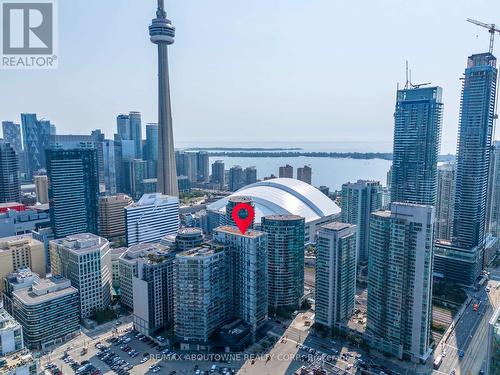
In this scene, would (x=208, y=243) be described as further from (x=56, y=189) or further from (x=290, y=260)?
(x=56, y=189)

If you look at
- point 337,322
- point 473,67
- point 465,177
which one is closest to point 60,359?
point 337,322

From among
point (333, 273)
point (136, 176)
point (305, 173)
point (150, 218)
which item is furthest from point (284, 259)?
point (136, 176)

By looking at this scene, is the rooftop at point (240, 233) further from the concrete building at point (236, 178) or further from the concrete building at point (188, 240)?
the concrete building at point (236, 178)

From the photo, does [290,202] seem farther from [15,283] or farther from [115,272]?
[15,283]

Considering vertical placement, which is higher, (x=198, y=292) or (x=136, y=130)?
(x=136, y=130)

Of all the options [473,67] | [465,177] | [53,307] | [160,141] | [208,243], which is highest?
[473,67]

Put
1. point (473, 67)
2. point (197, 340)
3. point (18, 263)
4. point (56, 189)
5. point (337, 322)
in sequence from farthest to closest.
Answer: point (56, 189), point (473, 67), point (18, 263), point (337, 322), point (197, 340)

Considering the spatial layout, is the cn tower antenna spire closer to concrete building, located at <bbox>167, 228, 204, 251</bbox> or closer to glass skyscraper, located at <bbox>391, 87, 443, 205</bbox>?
glass skyscraper, located at <bbox>391, 87, 443, 205</bbox>
